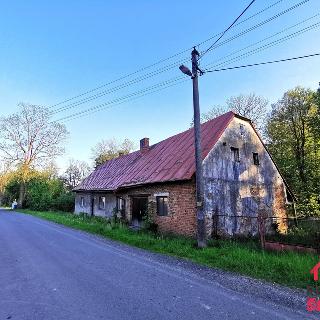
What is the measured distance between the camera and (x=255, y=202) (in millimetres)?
17828

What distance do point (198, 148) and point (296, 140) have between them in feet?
83.4

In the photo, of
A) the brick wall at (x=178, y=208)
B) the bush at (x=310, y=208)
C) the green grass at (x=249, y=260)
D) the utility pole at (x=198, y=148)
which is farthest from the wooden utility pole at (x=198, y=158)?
the bush at (x=310, y=208)

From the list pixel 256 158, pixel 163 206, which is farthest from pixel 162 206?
pixel 256 158

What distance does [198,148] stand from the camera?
12211mm

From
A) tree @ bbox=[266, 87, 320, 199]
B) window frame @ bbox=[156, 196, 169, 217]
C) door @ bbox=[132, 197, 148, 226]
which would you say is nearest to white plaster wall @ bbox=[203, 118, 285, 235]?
window frame @ bbox=[156, 196, 169, 217]

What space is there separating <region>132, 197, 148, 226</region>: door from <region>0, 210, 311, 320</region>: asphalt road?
32.3 feet

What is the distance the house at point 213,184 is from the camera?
15297 mm

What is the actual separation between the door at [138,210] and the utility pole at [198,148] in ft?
25.8

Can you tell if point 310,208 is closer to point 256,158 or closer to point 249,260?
point 256,158

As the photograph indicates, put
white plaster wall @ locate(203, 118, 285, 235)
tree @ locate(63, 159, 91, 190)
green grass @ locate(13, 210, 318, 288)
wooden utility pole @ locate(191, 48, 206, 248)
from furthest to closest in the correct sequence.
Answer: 1. tree @ locate(63, 159, 91, 190)
2. white plaster wall @ locate(203, 118, 285, 235)
3. wooden utility pole @ locate(191, 48, 206, 248)
4. green grass @ locate(13, 210, 318, 288)

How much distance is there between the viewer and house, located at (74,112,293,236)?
15297 millimetres

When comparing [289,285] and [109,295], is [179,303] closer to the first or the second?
[109,295]

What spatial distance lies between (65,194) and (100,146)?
94.8 feet

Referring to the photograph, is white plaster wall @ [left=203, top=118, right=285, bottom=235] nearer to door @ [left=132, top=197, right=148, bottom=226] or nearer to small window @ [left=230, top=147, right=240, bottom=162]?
small window @ [left=230, top=147, right=240, bottom=162]
